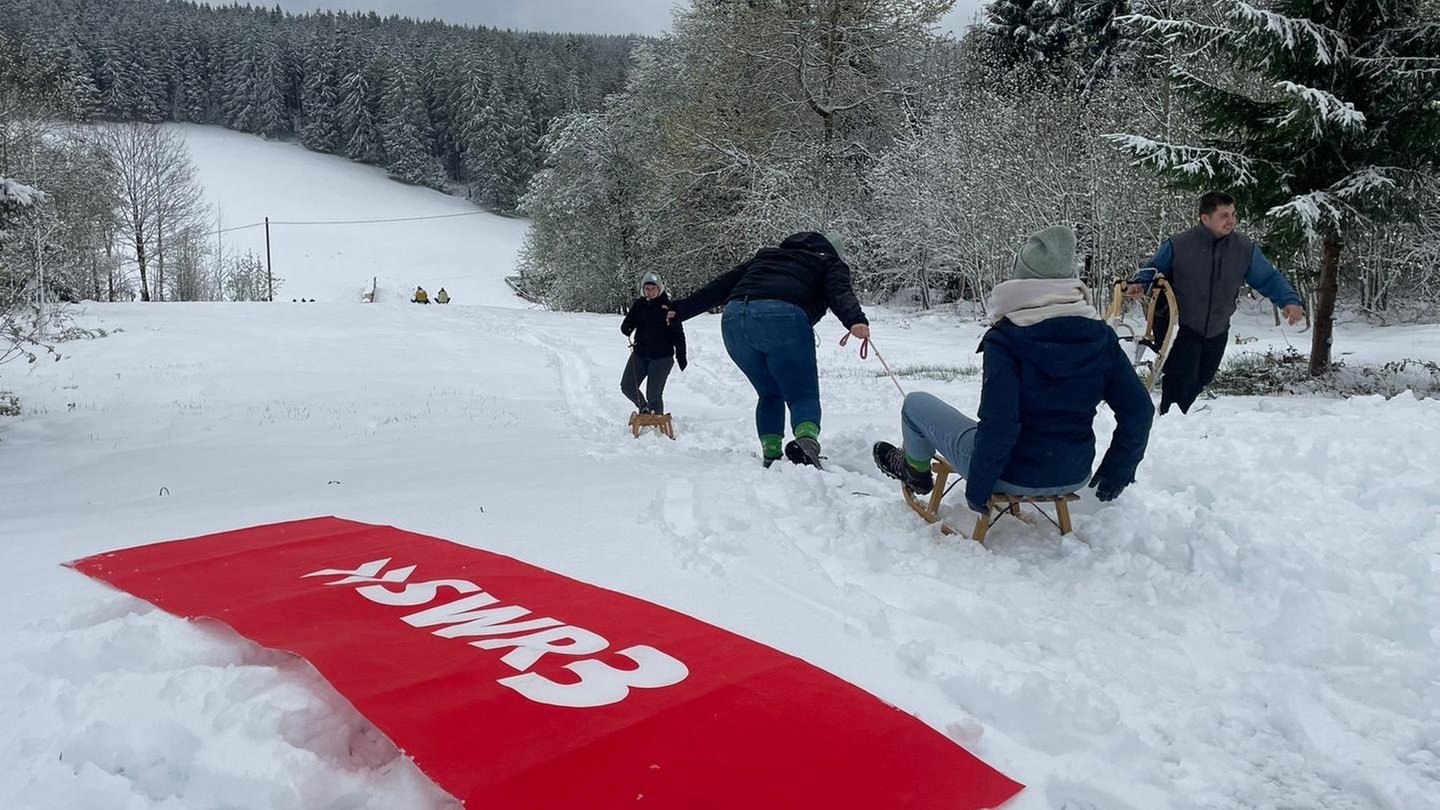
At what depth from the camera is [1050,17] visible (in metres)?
28.5

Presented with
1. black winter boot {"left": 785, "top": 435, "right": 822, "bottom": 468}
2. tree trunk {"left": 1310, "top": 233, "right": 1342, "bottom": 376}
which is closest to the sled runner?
black winter boot {"left": 785, "top": 435, "right": 822, "bottom": 468}

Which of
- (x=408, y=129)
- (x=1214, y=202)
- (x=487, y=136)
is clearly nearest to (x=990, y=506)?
(x=1214, y=202)

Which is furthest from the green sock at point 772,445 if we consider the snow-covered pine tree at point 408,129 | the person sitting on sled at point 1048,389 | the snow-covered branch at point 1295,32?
the snow-covered pine tree at point 408,129

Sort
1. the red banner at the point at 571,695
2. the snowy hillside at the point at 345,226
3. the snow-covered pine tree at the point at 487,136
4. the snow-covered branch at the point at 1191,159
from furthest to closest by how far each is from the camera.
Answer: the snow-covered pine tree at the point at 487,136 → the snowy hillside at the point at 345,226 → the snow-covered branch at the point at 1191,159 → the red banner at the point at 571,695

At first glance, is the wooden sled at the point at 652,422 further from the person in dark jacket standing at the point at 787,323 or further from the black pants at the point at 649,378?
the person in dark jacket standing at the point at 787,323

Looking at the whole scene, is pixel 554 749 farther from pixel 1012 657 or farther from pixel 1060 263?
pixel 1060 263

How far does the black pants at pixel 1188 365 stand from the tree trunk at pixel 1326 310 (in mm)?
4101

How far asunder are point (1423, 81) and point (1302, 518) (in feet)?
25.1

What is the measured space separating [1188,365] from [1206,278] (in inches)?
27.0

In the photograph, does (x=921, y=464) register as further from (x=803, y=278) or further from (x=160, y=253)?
(x=160, y=253)

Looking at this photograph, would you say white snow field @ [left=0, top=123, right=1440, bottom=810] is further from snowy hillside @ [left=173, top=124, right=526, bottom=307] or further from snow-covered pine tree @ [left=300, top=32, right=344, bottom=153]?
snow-covered pine tree @ [left=300, top=32, right=344, bottom=153]

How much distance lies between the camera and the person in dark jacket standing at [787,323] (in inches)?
229

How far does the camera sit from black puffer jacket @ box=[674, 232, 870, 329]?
588 cm

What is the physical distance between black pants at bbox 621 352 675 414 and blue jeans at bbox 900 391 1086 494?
13.2ft
